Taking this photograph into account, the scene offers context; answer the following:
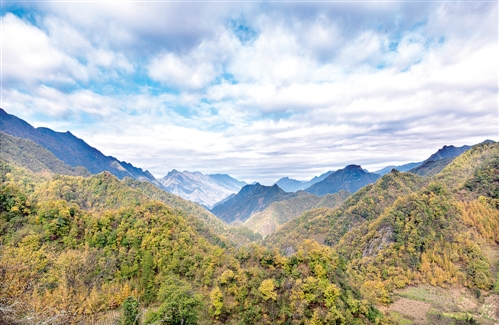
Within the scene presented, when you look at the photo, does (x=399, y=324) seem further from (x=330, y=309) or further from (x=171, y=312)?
(x=171, y=312)

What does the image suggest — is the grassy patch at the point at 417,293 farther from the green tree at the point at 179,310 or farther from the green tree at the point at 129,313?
the green tree at the point at 129,313

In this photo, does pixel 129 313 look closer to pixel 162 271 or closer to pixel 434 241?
pixel 162 271

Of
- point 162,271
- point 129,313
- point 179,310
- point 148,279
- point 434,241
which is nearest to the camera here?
point 129,313

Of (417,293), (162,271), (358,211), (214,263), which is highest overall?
(214,263)

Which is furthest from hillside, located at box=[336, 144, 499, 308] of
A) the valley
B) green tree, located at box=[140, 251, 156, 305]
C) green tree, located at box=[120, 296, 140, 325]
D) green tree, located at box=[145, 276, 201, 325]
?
green tree, located at box=[120, 296, 140, 325]

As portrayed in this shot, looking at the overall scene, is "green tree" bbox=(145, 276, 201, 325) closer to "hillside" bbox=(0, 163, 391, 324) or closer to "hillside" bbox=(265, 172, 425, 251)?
"hillside" bbox=(0, 163, 391, 324)

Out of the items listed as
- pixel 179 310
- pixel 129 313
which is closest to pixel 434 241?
pixel 179 310

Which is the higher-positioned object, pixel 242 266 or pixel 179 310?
pixel 242 266

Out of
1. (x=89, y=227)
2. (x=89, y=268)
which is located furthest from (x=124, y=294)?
(x=89, y=227)
